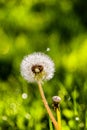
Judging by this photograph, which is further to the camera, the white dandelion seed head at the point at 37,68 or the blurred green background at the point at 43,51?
the blurred green background at the point at 43,51

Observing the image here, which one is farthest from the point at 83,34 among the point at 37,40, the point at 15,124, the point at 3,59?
the point at 15,124

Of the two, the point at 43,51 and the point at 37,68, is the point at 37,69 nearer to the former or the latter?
the point at 37,68

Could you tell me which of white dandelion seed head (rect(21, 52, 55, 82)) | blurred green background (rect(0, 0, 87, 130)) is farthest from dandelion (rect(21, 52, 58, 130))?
blurred green background (rect(0, 0, 87, 130))

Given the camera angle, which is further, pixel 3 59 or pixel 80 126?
pixel 3 59

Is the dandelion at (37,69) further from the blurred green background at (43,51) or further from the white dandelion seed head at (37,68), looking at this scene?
the blurred green background at (43,51)

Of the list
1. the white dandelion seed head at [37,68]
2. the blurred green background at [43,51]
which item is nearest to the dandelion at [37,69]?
the white dandelion seed head at [37,68]

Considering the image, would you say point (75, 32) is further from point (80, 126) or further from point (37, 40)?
point (80, 126)
